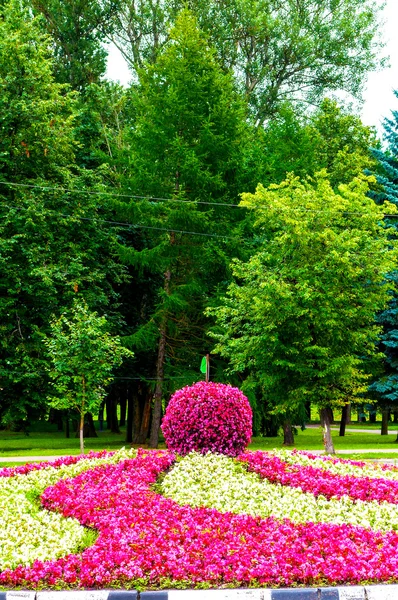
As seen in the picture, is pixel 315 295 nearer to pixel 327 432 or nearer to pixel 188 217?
pixel 327 432

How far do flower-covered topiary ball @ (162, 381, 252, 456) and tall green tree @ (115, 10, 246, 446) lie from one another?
1526 cm

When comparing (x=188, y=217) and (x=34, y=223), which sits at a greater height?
(x=188, y=217)

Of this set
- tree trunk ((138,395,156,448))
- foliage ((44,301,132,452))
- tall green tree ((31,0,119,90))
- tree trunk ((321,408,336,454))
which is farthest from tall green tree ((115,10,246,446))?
foliage ((44,301,132,452))

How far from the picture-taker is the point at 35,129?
2888 cm

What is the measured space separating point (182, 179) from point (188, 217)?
185 centimetres

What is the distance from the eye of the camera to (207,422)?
1349 cm

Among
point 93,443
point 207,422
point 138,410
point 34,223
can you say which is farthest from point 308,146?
point 207,422

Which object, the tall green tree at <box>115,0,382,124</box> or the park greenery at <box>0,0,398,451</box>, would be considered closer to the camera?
the park greenery at <box>0,0,398,451</box>

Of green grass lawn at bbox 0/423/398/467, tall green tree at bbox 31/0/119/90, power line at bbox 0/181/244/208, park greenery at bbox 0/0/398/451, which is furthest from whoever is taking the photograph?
tall green tree at bbox 31/0/119/90

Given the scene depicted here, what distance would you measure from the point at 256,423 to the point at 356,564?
78.9 feet

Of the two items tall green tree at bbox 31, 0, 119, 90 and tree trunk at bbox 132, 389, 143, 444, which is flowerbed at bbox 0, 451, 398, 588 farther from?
tall green tree at bbox 31, 0, 119, 90

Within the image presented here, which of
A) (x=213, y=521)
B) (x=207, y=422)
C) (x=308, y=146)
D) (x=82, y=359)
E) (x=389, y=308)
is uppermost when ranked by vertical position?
(x=308, y=146)

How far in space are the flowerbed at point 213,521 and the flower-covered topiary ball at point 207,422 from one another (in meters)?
0.33

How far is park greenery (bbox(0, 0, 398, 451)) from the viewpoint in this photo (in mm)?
24109
